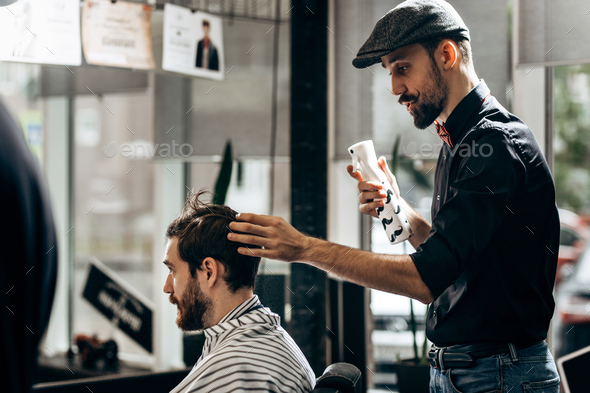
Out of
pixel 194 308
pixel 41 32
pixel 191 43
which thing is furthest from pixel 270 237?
pixel 191 43

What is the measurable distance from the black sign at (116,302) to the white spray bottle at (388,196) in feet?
6.86

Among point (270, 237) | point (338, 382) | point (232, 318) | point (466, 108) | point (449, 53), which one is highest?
point (449, 53)

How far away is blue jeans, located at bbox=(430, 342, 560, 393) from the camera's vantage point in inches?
46.7

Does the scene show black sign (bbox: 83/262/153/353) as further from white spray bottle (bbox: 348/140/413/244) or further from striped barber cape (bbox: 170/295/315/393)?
white spray bottle (bbox: 348/140/413/244)

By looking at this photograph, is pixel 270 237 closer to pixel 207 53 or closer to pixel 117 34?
pixel 117 34

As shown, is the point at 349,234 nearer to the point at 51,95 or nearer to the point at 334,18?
the point at 334,18

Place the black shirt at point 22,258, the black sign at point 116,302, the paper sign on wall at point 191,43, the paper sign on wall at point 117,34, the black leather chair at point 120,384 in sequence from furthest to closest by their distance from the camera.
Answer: the black sign at point 116,302 < the paper sign on wall at point 191,43 < the paper sign on wall at point 117,34 < the black leather chair at point 120,384 < the black shirt at point 22,258

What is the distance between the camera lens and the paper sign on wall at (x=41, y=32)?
1.91m

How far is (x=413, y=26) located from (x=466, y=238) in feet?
1.76

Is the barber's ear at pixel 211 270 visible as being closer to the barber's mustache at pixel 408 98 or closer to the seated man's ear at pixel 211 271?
the seated man's ear at pixel 211 271

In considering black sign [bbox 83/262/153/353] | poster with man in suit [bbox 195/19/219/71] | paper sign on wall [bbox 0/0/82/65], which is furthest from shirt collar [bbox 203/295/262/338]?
black sign [bbox 83/262/153/353]

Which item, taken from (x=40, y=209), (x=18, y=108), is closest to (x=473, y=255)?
(x=40, y=209)

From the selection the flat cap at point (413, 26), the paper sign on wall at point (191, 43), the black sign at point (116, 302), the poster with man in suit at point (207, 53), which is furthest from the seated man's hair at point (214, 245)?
the black sign at point (116, 302)

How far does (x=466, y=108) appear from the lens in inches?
50.9
